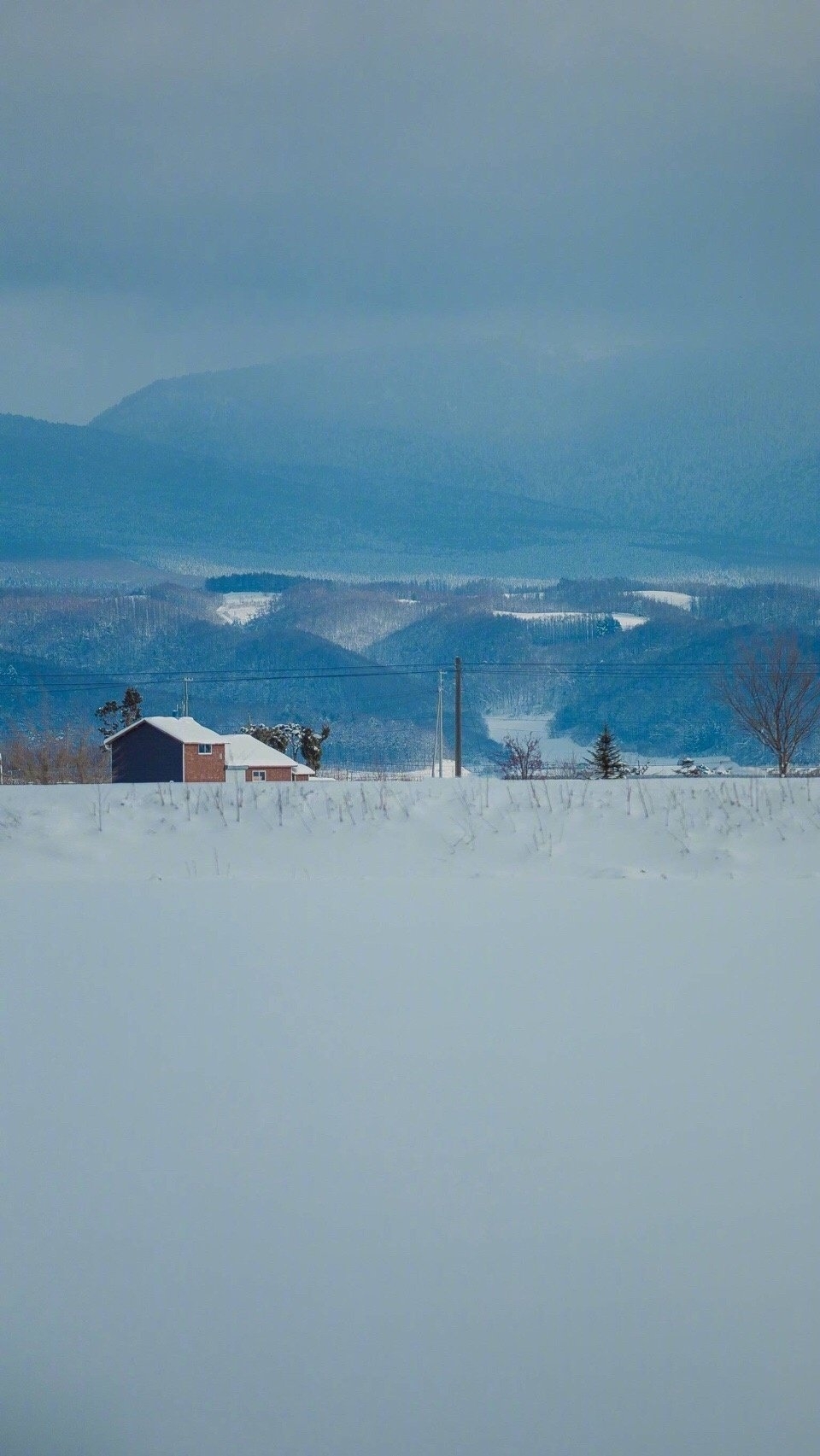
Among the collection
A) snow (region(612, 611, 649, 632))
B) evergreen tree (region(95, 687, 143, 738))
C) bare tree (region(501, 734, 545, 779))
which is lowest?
bare tree (region(501, 734, 545, 779))

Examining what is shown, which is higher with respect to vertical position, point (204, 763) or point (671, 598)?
point (671, 598)

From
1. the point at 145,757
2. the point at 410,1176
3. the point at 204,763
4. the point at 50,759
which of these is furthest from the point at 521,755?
the point at 410,1176

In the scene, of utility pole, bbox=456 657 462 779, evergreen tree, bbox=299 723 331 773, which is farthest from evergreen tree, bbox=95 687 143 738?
utility pole, bbox=456 657 462 779

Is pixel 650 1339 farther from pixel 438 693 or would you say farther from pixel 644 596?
pixel 644 596

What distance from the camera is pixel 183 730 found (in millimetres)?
33750

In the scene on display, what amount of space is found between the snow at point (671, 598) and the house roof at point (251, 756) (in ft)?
81.5

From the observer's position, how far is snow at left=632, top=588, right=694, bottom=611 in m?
56.4

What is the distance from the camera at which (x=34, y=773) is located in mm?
→ 29891

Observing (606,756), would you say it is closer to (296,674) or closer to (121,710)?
(121,710)

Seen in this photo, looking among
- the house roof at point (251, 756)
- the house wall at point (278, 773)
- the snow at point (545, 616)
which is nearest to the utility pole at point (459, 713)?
the house wall at point (278, 773)

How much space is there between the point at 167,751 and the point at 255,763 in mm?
2217

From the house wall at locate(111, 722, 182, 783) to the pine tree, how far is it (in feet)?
35.6

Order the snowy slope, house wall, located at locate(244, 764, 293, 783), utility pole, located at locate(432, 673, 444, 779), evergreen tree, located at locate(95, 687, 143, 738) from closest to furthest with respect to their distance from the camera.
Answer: the snowy slope, utility pole, located at locate(432, 673, 444, 779), house wall, located at locate(244, 764, 293, 783), evergreen tree, located at locate(95, 687, 143, 738)

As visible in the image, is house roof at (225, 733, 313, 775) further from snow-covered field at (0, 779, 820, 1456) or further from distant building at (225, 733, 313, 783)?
snow-covered field at (0, 779, 820, 1456)
